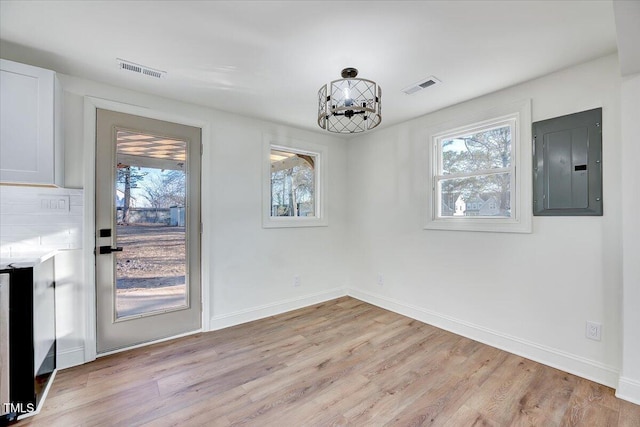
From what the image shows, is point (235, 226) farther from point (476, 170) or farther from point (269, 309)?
point (476, 170)

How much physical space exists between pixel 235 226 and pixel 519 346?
118 inches

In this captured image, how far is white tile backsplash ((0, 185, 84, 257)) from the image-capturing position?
2.10 meters

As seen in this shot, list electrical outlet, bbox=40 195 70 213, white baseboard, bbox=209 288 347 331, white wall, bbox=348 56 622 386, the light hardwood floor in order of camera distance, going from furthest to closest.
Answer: white baseboard, bbox=209 288 347 331, electrical outlet, bbox=40 195 70 213, white wall, bbox=348 56 622 386, the light hardwood floor

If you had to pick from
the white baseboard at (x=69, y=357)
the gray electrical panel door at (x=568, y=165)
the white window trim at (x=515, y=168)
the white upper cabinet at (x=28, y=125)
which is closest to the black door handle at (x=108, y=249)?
the white upper cabinet at (x=28, y=125)

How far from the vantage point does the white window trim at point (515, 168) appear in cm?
246

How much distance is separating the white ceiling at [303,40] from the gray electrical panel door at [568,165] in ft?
1.51

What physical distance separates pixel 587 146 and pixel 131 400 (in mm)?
3736

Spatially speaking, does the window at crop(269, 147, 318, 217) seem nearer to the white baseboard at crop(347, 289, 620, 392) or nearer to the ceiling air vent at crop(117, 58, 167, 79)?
the ceiling air vent at crop(117, 58, 167, 79)

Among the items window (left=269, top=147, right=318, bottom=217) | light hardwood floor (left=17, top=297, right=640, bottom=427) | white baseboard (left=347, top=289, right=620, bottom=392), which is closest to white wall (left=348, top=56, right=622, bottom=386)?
white baseboard (left=347, top=289, right=620, bottom=392)

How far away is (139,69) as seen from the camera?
7.38ft

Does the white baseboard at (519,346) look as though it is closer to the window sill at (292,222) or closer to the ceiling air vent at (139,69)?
the window sill at (292,222)

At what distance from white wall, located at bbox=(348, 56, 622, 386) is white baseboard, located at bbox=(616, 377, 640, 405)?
0.13 meters

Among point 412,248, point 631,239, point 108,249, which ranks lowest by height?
point 412,248

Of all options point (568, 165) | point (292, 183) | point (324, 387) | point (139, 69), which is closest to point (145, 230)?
point (139, 69)
